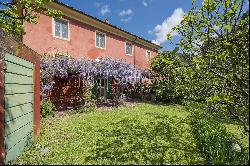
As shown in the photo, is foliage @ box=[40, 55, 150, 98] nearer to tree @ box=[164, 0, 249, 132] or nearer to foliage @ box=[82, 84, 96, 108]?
foliage @ box=[82, 84, 96, 108]

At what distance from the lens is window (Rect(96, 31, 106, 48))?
2348 cm

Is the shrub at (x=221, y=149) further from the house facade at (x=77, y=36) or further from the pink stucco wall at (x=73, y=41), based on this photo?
the house facade at (x=77, y=36)

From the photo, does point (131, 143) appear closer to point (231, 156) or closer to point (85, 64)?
point (231, 156)

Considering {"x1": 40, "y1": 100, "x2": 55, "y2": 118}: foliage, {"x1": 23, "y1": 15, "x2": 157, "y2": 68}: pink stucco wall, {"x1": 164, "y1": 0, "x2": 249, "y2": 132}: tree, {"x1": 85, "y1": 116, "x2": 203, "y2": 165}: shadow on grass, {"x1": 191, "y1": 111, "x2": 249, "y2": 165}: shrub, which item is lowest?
{"x1": 85, "y1": 116, "x2": 203, "y2": 165}: shadow on grass

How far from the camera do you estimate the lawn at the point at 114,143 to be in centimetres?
739

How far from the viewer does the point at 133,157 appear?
24.7ft

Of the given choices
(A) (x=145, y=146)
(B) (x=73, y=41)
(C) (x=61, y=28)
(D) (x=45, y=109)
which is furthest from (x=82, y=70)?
(A) (x=145, y=146)

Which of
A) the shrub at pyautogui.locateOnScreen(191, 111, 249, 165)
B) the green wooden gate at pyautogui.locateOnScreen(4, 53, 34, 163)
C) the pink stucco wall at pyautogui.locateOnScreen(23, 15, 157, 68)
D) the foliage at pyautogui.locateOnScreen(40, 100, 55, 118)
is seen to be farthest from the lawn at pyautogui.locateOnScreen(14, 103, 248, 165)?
the pink stucco wall at pyautogui.locateOnScreen(23, 15, 157, 68)

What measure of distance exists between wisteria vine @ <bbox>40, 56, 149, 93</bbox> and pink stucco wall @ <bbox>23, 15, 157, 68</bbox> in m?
1.40

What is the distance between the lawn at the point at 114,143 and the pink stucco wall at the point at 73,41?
22.1 ft

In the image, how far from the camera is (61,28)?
19.6 m

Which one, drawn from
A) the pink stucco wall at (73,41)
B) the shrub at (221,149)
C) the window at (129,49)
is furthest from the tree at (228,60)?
the window at (129,49)

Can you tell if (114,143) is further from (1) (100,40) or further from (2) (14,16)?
(1) (100,40)

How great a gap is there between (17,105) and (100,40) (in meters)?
17.0
